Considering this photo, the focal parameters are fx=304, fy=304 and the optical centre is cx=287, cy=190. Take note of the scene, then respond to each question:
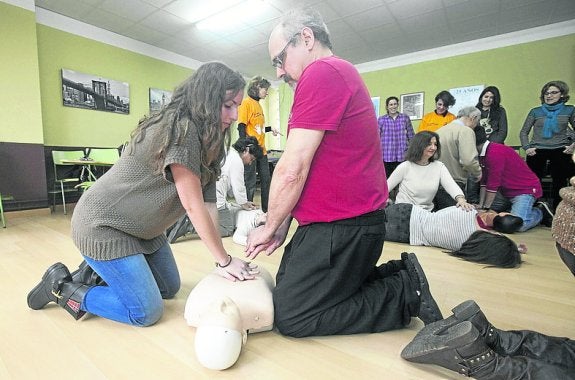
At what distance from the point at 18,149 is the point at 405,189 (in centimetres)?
439

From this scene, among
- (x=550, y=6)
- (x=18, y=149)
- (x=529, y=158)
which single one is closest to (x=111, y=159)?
(x=18, y=149)

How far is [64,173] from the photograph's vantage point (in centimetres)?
430

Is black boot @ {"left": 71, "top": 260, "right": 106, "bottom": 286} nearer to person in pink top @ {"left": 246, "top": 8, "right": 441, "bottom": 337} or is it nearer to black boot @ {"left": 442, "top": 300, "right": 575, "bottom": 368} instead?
person in pink top @ {"left": 246, "top": 8, "right": 441, "bottom": 337}

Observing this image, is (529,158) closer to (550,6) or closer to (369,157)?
(550,6)

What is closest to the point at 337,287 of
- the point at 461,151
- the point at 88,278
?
the point at 88,278

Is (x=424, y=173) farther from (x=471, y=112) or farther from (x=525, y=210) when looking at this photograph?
(x=525, y=210)

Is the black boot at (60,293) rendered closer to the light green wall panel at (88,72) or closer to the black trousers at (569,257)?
the black trousers at (569,257)

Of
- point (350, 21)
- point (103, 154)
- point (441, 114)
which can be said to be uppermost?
point (350, 21)

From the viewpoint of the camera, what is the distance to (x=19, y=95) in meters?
3.61

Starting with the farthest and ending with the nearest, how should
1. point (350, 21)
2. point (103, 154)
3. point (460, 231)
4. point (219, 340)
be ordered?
1. point (103, 154)
2. point (350, 21)
3. point (460, 231)
4. point (219, 340)

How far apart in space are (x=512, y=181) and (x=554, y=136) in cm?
124

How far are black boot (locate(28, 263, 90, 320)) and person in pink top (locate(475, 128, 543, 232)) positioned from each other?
130 inches

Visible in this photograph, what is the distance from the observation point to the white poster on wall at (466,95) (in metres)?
5.21

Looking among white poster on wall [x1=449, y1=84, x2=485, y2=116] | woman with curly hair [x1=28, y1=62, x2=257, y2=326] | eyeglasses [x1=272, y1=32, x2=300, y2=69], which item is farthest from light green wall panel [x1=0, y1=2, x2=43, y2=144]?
white poster on wall [x1=449, y1=84, x2=485, y2=116]
